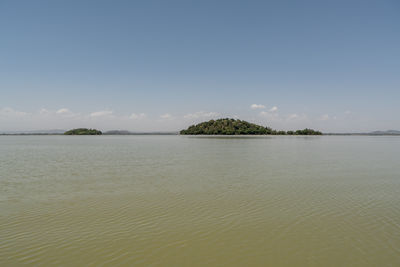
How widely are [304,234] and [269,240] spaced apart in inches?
42.1

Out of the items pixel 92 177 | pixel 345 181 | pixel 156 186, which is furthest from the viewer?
pixel 92 177

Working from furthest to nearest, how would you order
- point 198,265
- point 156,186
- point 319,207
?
1. point 156,186
2. point 319,207
3. point 198,265

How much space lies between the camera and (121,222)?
687cm

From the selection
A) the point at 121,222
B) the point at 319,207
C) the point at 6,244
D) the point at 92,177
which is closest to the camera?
the point at 6,244

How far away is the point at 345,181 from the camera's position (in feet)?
41.5

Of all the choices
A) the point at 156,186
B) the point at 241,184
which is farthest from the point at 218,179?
the point at 156,186

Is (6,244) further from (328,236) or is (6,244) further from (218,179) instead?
(218,179)

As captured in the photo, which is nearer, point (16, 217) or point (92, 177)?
point (16, 217)

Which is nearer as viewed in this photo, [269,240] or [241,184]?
[269,240]

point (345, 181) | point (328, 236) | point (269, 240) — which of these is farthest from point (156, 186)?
point (345, 181)

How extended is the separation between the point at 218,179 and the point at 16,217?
9159 mm

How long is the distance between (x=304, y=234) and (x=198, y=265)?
3125mm

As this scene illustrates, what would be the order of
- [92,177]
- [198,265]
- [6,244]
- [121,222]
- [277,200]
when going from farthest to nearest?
1. [92,177]
2. [277,200]
3. [121,222]
4. [6,244]
5. [198,265]

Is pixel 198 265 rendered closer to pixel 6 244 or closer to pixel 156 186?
pixel 6 244
